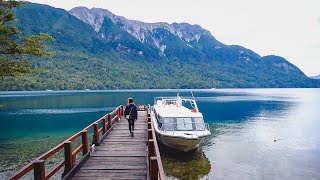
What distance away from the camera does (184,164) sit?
24250mm

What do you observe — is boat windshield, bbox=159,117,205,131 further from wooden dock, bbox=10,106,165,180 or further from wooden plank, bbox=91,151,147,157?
wooden plank, bbox=91,151,147,157

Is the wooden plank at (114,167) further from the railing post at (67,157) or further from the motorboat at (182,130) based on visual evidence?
the motorboat at (182,130)

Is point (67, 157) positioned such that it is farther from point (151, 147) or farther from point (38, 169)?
point (151, 147)

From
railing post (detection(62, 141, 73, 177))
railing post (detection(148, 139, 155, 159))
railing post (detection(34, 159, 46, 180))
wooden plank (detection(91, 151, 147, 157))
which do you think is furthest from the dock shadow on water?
railing post (detection(34, 159, 46, 180))

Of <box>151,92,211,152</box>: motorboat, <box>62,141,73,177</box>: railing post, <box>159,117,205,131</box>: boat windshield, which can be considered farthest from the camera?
<box>159,117,205,131</box>: boat windshield

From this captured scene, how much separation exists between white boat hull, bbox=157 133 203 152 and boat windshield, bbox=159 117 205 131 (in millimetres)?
1175

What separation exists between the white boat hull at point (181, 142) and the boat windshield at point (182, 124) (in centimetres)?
118

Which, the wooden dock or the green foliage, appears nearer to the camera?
the wooden dock

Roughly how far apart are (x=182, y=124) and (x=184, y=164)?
13.1ft

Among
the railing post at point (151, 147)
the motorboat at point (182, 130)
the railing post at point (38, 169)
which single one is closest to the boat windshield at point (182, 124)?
the motorboat at point (182, 130)

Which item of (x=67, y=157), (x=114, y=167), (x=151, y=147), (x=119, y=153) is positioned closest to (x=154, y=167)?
(x=151, y=147)

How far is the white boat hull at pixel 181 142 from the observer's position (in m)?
24.5

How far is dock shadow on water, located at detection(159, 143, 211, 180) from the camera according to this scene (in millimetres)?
21688

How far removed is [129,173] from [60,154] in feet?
60.3
